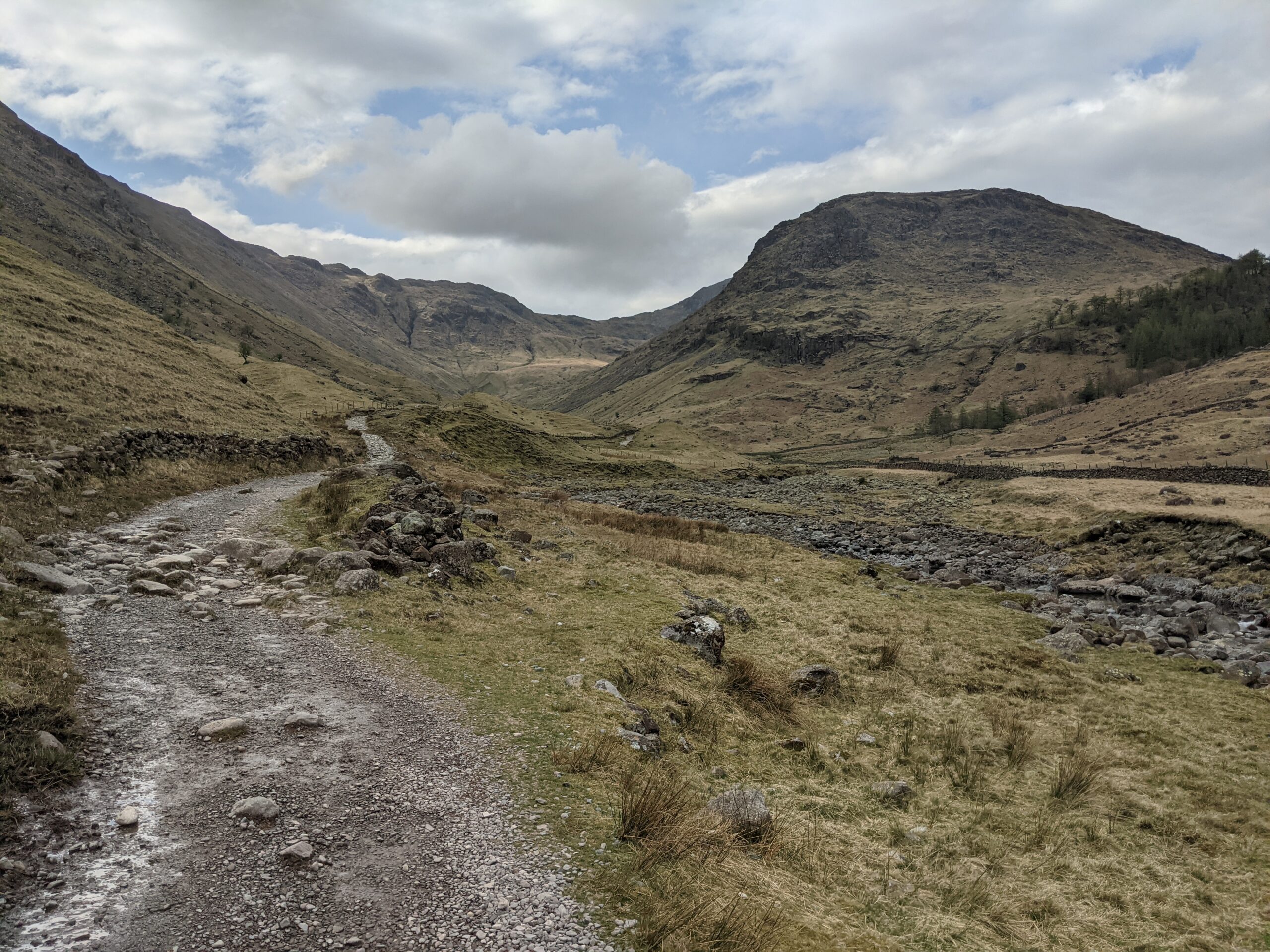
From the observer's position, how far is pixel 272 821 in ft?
21.1

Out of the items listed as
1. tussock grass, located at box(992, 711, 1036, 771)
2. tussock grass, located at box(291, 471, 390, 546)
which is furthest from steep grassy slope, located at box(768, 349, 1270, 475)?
tussock grass, located at box(291, 471, 390, 546)

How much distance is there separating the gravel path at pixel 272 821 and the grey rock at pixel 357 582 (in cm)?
264

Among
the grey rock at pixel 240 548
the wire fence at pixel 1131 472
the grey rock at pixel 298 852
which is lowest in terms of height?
the wire fence at pixel 1131 472

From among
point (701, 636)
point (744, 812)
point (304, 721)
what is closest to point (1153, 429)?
point (701, 636)

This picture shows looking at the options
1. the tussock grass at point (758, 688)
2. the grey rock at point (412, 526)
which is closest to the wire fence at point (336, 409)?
the grey rock at point (412, 526)

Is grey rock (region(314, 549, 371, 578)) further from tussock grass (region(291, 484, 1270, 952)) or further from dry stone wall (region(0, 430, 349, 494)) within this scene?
dry stone wall (region(0, 430, 349, 494))

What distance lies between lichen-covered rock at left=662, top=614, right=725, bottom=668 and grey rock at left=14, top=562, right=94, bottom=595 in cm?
1222

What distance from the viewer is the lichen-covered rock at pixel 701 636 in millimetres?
15336

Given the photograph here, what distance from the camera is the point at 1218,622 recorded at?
20.1m

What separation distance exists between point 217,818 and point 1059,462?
79599 millimetres

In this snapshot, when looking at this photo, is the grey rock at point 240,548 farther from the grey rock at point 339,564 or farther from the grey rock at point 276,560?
the grey rock at point 339,564

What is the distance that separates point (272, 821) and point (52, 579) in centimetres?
932

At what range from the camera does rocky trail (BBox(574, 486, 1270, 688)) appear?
18.8m

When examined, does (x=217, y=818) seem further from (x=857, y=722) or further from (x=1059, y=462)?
(x=1059, y=462)
